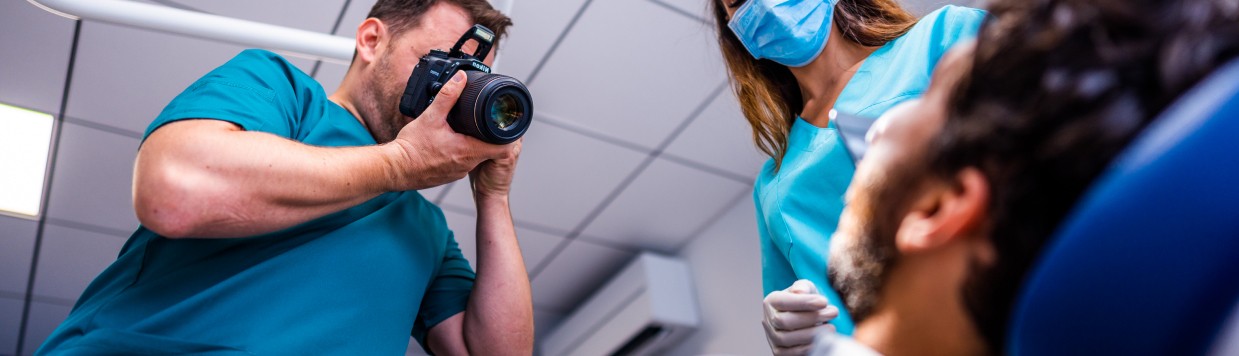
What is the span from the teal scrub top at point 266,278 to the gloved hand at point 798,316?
19.3 inches

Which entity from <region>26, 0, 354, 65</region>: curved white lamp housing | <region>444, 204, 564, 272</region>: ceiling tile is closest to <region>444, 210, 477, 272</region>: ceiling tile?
<region>444, 204, 564, 272</region>: ceiling tile

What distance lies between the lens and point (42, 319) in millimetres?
3840

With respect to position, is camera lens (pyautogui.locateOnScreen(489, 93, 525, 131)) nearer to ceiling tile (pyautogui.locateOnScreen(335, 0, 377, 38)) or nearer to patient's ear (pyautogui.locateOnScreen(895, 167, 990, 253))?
patient's ear (pyautogui.locateOnScreen(895, 167, 990, 253))

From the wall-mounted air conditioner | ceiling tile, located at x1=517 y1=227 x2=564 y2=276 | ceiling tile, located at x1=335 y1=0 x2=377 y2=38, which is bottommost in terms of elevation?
the wall-mounted air conditioner

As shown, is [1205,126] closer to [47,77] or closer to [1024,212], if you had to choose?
[1024,212]

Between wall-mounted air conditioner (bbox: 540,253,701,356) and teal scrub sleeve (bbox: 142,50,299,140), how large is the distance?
248cm

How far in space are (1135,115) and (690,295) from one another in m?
3.26

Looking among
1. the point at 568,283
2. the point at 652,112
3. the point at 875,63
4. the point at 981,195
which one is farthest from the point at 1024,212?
the point at 568,283

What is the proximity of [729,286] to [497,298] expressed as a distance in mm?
2275

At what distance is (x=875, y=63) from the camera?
1.35 metres

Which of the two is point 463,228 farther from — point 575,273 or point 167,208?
point 167,208

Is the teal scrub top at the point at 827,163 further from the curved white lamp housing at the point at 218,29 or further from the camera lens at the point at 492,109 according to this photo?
the curved white lamp housing at the point at 218,29

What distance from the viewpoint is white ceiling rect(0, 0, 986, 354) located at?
2.56m

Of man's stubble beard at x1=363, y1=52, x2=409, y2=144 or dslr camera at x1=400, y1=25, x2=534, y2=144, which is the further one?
man's stubble beard at x1=363, y1=52, x2=409, y2=144
